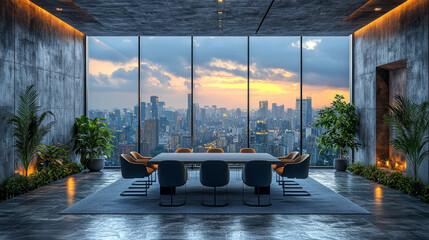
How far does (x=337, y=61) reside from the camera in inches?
425

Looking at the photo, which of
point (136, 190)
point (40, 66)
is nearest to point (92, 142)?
point (40, 66)

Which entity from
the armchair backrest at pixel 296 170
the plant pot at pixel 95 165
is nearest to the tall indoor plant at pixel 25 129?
the plant pot at pixel 95 165

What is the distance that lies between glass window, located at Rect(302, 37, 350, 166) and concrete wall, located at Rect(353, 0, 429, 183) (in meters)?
0.42

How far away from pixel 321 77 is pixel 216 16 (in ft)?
13.8

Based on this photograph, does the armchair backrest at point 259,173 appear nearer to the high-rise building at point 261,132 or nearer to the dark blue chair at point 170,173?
the dark blue chair at point 170,173

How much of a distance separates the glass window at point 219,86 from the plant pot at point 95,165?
9.52ft

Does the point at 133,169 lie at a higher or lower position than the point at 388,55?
lower

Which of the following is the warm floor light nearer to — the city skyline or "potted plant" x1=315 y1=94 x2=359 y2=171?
the city skyline

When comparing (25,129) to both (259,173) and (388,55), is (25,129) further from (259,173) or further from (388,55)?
(388,55)

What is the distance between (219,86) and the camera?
10812 mm

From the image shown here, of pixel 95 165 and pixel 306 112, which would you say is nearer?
pixel 95 165

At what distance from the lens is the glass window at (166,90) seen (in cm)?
1077

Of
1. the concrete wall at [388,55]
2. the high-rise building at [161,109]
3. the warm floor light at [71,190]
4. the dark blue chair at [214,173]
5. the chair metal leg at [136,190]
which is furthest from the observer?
the high-rise building at [161,109]

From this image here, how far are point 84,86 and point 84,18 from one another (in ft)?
9.28
